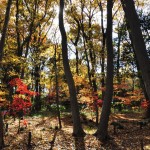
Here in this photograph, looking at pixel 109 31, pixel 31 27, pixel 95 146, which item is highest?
pixel 31 27

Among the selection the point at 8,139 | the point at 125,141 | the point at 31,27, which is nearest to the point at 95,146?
the point at 125,141

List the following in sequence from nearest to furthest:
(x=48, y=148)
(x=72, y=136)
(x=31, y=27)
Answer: (x=48, y=148) → (x=72, y=136) → (x=31, y=27)

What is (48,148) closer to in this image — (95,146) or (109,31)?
(95,146)

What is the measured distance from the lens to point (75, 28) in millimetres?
28750

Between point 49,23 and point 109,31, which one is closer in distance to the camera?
point 109,31

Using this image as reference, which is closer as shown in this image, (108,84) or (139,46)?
(139,46)

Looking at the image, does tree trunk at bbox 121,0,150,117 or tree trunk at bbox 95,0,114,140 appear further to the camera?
tree trunk at bbox 95,0,114,140

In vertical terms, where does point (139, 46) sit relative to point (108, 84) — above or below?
above

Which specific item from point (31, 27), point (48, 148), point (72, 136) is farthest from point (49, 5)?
point (48, 148)

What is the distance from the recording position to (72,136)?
13844 mm

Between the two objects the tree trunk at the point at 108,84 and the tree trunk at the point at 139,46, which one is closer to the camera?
the tree trunk at the point at 139,46

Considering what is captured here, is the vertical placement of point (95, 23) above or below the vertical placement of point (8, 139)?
above

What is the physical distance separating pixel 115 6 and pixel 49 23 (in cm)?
668

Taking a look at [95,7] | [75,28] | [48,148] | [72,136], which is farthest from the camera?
[75,28]
